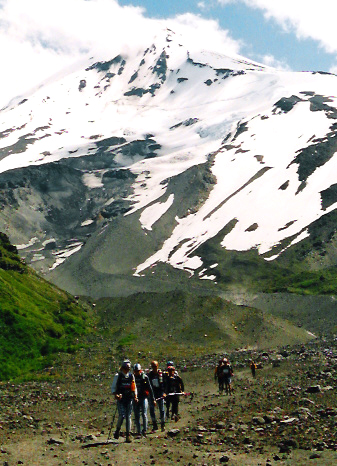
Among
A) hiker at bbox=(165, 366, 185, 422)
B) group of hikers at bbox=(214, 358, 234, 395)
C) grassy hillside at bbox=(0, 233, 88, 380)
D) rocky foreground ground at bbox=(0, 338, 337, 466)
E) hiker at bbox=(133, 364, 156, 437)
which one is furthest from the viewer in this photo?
grassy hillside at bbox=(0, 233, 88, 380)

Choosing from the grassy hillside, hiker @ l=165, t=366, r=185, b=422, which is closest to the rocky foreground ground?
hiker @ l=165, t=366, r=185, b=422

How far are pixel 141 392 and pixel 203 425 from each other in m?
3.16

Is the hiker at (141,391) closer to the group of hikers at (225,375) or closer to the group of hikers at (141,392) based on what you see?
the group of hikers at (141,392)

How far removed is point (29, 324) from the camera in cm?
5828

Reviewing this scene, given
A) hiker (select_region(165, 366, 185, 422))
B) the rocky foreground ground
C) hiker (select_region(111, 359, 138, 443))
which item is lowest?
the rocky foreground ground

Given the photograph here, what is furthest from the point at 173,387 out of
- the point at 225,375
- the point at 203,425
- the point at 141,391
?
the point at 225,375

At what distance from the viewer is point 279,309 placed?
106 meters

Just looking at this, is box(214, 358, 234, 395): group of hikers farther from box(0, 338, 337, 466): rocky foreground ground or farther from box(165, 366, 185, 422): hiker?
box(165, 366, 185, 422): hiker

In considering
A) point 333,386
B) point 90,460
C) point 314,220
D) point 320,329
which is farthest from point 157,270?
point 90,460

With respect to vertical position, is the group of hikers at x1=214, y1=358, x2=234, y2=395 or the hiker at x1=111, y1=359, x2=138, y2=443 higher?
the hiker at x1=111, y1=359, x2=138, y2=443

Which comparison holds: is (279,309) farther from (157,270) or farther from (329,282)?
(157,270)

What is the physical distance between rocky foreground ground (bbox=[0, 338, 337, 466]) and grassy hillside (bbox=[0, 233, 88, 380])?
1210 centimetres

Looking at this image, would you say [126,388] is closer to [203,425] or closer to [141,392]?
[141,392]

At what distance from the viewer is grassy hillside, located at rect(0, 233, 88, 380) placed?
2064 inches
